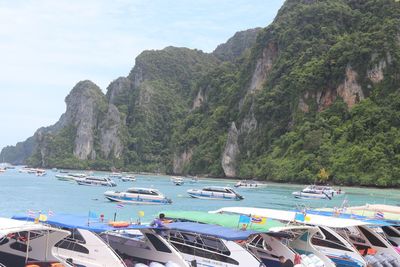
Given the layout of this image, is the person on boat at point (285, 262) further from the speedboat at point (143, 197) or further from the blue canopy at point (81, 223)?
the speedboat at point (143, 197)

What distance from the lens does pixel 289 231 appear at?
1738 centimetres

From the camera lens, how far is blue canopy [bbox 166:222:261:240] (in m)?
15.9

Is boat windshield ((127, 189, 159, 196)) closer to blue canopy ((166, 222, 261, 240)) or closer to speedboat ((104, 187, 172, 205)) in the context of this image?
speedboat ((104, 187, 172, 205))

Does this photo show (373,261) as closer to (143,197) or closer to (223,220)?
(223,220)

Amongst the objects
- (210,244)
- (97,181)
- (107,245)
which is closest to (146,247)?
(107,245)

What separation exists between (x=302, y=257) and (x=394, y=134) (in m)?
88.5

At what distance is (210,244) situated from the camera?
1697 centimetres

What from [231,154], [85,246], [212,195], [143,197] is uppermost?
[231,154]


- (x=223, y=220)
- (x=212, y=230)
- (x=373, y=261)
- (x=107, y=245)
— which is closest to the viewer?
(x=107, y=245)

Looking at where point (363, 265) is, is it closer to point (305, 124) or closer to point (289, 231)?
point (289, 231)

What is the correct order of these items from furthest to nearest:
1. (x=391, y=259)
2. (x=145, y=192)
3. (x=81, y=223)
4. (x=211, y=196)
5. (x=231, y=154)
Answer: (x=231, y=154) → (x=211, y=196) → (x=145, y=192) → (x=391, y=259) → (x=81, y=223)

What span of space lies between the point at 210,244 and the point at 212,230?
0.61m

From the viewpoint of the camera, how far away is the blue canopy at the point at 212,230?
15.9 meters

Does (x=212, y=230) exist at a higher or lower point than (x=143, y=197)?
higher
